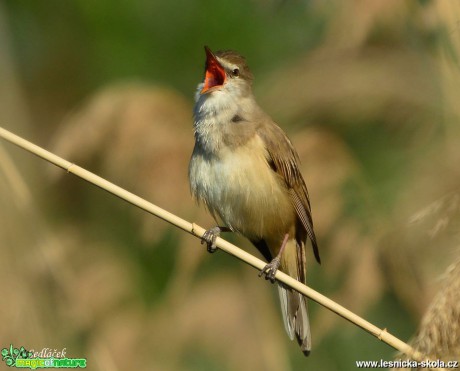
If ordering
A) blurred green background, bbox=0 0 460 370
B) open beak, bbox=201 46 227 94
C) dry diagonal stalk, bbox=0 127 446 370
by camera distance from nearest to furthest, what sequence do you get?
dry diagonal stalk, bbox=0 127 446 370 < blurred green background, bbox=0 0 460 370 < open beak, bbox=201 46 227 94

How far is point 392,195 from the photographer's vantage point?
3.58 metres

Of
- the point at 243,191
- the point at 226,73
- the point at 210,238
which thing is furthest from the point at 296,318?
the point at 226,73

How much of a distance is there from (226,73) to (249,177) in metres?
0.62

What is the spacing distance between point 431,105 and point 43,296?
190cm

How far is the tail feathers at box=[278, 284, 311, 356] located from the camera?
3.69 metres

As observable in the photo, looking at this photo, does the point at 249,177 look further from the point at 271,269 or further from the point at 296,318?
the point at 296,318

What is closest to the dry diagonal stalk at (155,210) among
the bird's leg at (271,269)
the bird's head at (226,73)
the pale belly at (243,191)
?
the bird's leg at (271,269)

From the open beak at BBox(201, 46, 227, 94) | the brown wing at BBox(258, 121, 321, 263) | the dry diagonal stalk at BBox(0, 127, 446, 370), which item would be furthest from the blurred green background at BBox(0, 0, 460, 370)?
the dry diagonal stalk at BBox(0, 127, 446, 370)

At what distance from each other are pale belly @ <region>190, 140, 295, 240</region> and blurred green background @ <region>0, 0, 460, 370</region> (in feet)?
0.53

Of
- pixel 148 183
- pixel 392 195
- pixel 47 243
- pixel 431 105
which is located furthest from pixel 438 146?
pixel 47 243

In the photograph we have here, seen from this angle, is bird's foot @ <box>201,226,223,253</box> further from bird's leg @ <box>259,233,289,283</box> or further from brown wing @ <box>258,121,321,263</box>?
brown wing @ <box>258,121,321,263</box>

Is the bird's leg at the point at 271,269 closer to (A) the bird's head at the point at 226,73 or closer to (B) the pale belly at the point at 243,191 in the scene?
(B) the pale belly at the point at 243,191

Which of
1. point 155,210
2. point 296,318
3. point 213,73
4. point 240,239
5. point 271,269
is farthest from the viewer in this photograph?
point 240,239

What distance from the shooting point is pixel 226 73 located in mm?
3771
